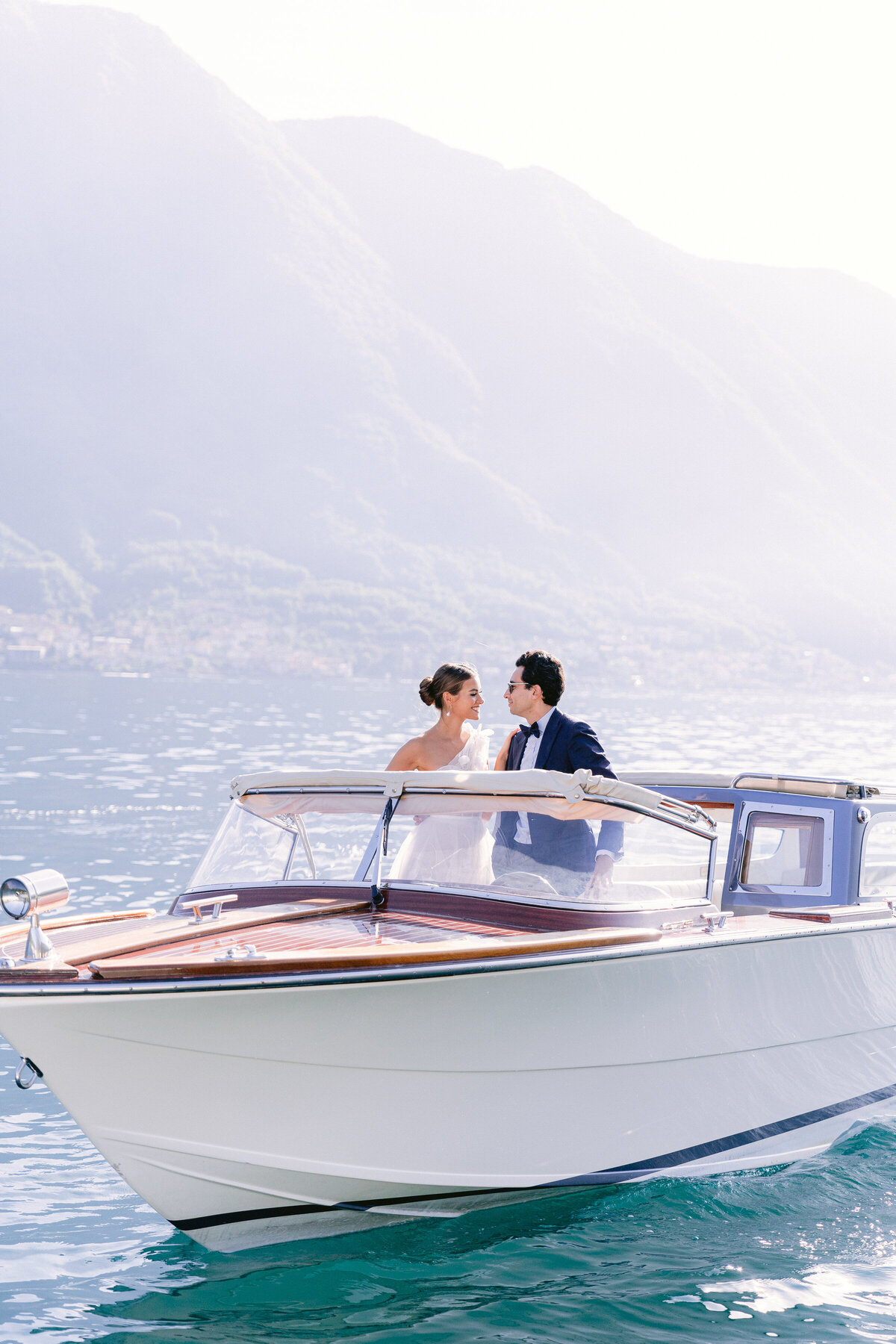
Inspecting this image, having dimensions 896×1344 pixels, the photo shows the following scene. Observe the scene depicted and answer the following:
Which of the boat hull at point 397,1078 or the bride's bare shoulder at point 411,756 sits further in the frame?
the bride's bare shoulder at point 411,756

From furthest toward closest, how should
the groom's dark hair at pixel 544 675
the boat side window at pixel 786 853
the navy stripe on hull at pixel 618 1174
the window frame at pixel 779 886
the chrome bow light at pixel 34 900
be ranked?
the boat side window at pixel 786 853, the window frame at pixel 779 886, the groom's dark hair at pixel 544 675, the navy stripe on hull at pixel 618 1174, the chrome bow light at pixel 34 900

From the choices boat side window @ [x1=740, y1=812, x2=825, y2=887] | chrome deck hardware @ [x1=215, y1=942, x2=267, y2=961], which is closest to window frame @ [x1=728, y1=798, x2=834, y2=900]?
boat side window @ [x1=740, y1=812, x2=825, y2=887]

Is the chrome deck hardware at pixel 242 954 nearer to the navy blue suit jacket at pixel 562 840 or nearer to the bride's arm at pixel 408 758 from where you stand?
the navy blue suit jacket at pixel 562 840

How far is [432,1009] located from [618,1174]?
135 cm

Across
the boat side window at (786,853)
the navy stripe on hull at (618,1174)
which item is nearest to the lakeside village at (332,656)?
the boat side window at (786,853)

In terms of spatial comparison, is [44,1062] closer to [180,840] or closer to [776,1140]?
[776,1140]

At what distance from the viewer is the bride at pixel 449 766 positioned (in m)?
5.64

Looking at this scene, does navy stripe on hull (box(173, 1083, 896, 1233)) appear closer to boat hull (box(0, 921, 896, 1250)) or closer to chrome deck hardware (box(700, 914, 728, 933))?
boat hull (box(0, 921, 896, 1250))

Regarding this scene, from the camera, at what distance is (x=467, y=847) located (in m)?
5.64

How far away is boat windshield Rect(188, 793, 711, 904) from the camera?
554 cm

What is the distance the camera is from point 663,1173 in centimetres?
564

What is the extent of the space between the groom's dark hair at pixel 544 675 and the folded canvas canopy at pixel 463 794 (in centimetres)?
55

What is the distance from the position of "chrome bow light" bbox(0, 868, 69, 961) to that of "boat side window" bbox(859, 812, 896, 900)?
4.10 meters

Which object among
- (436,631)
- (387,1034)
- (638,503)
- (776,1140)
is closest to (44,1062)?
(387,1034)
